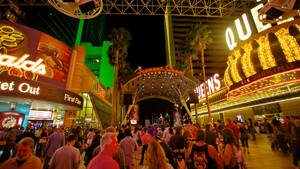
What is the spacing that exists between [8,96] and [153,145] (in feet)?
45.7

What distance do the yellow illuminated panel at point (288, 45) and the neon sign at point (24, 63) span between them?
73.9 ft

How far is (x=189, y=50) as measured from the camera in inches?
944

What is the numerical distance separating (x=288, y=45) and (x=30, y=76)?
75.9 ft

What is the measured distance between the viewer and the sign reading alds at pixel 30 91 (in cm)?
1067

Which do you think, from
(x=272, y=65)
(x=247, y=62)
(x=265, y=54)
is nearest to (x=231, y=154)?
(x=272, y=65)

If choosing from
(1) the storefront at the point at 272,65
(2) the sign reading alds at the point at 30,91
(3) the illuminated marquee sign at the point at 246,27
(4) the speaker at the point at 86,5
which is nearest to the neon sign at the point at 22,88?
(2) the sign reading alds at the point at 30,91

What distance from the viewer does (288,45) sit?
9.79 m

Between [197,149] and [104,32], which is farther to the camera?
[104,32]

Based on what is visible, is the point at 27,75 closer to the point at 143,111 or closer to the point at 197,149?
the point at 197,149

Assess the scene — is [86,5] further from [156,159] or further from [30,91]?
[30,91]

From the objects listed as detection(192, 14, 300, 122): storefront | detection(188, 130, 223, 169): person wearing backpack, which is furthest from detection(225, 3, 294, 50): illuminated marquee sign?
detection(188, 130, 223, 169): person wearing backpack

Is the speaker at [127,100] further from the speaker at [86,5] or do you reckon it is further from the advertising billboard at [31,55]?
the speaker at [86,5]

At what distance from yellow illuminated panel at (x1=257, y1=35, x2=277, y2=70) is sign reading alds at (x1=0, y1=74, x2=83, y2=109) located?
62.4 feet

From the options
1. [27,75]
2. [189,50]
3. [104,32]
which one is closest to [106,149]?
[27,75]
